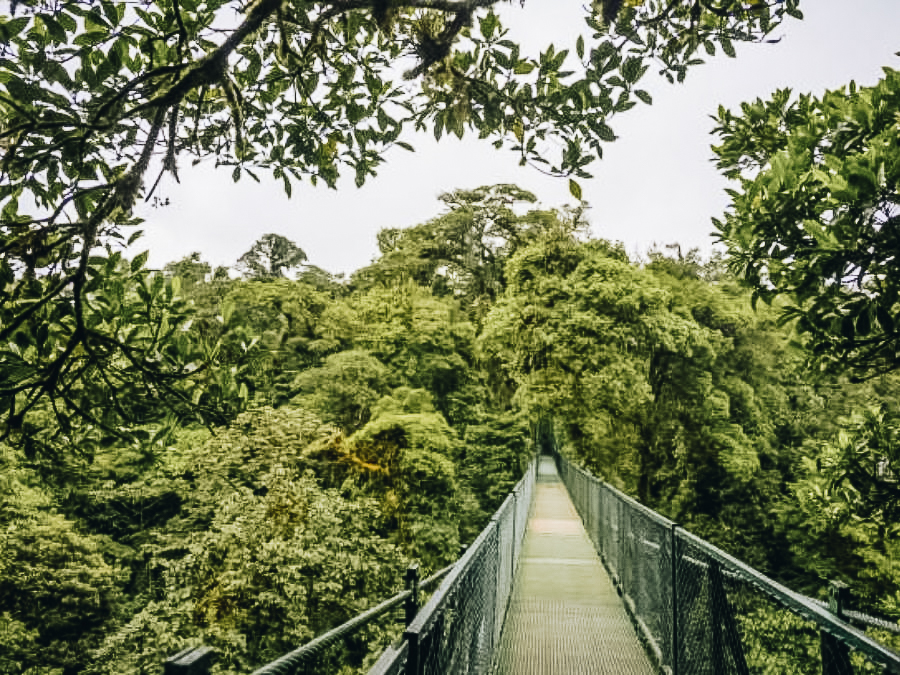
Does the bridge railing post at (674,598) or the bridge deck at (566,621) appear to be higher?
the bridge railing post at (674,598)

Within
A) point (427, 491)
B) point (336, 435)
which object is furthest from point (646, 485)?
point (336, 435)

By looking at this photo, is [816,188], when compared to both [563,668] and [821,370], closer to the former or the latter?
[821,370]

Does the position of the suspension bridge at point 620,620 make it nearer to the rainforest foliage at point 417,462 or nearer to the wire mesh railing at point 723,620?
the wire mesh railing at point 723,620

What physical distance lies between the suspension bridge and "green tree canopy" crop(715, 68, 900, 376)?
123 cm

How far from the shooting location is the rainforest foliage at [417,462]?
10.4m

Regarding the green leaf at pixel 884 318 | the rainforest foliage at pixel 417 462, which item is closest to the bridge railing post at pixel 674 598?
the rainforest foliage at pixel 417 462

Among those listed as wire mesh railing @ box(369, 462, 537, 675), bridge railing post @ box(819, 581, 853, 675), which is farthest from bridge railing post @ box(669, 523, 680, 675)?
bridge railing post @ box(819, 581, 853, 675)

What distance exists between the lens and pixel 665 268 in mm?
18297

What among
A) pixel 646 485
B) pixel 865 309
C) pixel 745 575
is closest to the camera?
pixel 865 309

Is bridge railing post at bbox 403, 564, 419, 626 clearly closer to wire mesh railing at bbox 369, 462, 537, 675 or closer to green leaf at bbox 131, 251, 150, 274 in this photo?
wire mesh railing at bbox 369, 462, 537, 675

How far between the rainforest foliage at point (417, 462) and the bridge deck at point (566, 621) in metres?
2.08

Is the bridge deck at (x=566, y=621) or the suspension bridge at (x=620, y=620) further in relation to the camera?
the bridge deck at (x=566, y=621)

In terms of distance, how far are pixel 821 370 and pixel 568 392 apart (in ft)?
32.3

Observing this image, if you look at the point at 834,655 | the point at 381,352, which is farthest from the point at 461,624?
the point at 381,352
